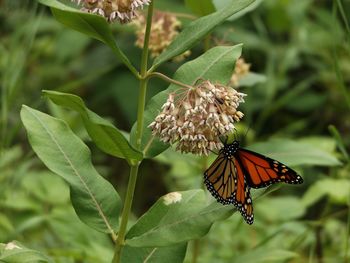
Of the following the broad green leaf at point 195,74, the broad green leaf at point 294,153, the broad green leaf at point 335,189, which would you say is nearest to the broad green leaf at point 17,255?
the broad green leaf at point 195,74

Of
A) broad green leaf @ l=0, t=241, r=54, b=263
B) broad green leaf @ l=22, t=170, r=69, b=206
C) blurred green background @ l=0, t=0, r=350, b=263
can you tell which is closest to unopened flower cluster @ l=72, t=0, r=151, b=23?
broad green leaf @ l=0, t=241, r=54, b=263

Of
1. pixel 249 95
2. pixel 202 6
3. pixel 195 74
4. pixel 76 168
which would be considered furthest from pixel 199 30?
pixel 249 95

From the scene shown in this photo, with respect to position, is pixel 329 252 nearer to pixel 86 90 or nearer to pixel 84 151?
pixel 84 151

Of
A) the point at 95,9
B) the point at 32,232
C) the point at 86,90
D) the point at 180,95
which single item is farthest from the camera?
the point at 86,90

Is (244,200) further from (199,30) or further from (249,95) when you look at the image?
(249,95)

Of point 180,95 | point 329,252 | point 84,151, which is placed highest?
point 180,95

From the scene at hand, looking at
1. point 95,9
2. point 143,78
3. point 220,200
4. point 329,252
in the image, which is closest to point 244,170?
point 220,200

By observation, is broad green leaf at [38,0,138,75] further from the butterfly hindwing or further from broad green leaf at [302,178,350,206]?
broad green leaf at [302,178,350,206]
